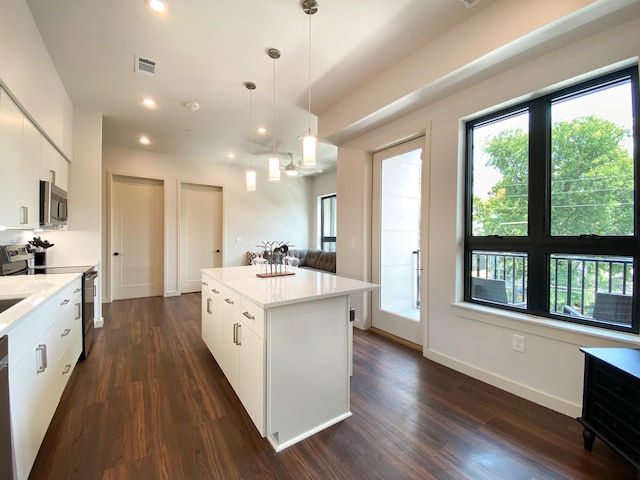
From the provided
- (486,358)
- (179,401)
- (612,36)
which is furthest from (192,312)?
(612,36)

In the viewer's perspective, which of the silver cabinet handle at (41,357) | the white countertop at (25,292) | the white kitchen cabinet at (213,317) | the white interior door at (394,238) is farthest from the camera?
the white interior door at (394,238)

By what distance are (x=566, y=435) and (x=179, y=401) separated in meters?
2.65

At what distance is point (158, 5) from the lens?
77.0 inches

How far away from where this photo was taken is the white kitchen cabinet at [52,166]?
8.38 feet

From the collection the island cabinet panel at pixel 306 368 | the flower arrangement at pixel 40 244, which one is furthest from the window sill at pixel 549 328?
the flower arrangement at pixel 40 244

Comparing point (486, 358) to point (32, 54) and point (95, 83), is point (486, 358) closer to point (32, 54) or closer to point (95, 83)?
point (32, 54)

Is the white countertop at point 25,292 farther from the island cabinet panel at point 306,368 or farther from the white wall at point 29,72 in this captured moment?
the white wall at point 29,72

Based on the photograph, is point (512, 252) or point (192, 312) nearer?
point (512, 252)

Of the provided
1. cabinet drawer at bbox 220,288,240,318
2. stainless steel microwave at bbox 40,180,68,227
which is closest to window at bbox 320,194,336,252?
cabinet drawer at bbox 220,288,240,318

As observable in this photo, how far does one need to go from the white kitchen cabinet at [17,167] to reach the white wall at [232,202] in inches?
117

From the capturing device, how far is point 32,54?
214cm

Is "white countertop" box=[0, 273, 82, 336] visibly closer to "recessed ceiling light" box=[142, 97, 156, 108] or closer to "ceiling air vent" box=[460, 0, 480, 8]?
"recessed ceiling light" box=[142, 97, 156, 108]

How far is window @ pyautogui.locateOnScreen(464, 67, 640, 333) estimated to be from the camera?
6.08 ft

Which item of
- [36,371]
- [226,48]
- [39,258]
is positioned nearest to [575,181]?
[226,48]
